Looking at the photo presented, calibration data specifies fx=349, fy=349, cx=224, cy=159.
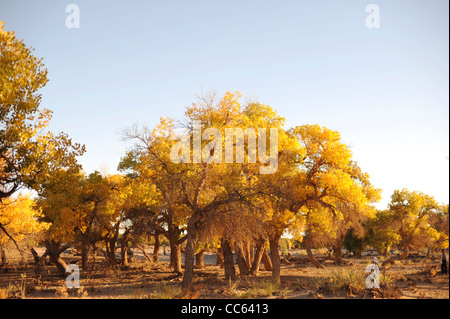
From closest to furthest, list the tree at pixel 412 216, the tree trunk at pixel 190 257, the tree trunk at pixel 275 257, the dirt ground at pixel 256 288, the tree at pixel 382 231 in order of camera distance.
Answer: the dirt ground at pixel 256 288
the tree trunk at pixel 190 257
the tree trunk at pixel 275 257
the tree at pixel 412 216
the tree at pixel 382 231

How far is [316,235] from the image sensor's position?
31281 mm

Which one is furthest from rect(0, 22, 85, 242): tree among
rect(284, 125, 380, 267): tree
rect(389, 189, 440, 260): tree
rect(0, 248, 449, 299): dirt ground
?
rect(389, 189, 440, 260): tree

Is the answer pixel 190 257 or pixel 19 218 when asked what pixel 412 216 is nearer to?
pixel 190 257

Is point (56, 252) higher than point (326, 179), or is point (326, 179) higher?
point (326, 179)

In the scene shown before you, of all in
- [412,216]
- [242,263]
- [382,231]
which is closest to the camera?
[242,263]

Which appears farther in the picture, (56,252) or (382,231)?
(382,231)

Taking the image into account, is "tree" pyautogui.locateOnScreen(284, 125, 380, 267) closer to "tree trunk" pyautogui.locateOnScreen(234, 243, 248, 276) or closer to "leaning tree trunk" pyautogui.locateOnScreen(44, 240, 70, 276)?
"tree trunk" pyautogui.locateOnScreen(234, 243, 248, 276)

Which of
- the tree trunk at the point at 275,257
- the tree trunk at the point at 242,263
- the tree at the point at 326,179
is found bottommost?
the tree trunk at the point at 242,263

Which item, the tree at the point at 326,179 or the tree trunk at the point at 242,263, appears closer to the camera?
the tree at the point at 326,179

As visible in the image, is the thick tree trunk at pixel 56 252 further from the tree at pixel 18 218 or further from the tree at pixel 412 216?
the tree at pixel 412 216

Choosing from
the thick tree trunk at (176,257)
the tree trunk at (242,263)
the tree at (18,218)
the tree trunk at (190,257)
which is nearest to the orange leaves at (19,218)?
the tree at (18,218)

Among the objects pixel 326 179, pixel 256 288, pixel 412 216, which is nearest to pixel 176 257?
pixel 256 288
